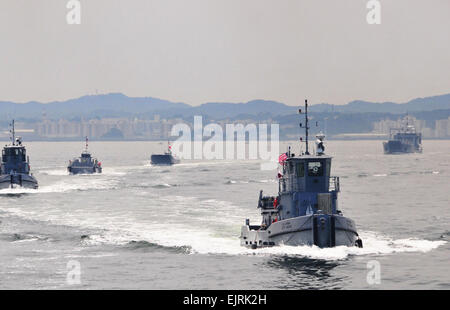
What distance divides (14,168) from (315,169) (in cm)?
7329

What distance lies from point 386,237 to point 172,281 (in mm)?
25055

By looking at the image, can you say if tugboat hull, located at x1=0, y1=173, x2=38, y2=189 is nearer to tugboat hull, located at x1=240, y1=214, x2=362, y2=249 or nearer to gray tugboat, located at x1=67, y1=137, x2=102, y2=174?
gray tugboat, located at x1=67, y1=137, x2=102, y2=174

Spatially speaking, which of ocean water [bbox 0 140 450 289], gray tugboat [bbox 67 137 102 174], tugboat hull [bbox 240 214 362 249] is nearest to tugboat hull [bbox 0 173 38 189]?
ocean water [bbox 0 140 450 289]

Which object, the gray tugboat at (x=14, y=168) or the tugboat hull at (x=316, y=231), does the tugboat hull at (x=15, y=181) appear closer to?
the gray tugboat at (x=14, y=168)

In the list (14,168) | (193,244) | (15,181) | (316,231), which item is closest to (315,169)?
(316,231)

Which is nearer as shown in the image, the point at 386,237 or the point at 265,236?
the point at 265,236

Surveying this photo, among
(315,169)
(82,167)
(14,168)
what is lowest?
(82,167)

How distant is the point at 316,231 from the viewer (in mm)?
51125

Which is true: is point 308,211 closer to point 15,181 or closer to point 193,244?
point 193,244

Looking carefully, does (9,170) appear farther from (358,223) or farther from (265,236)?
(265,236)

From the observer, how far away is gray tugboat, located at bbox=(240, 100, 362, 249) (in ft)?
168
